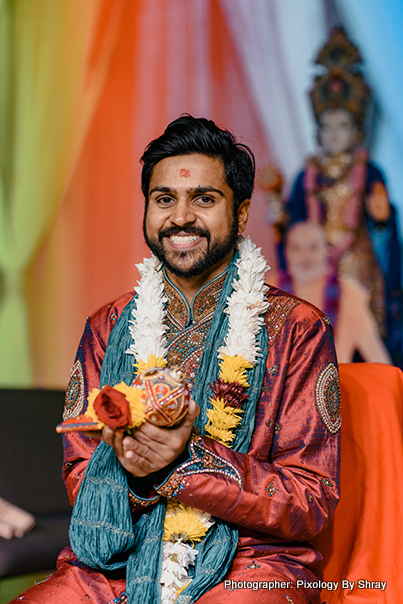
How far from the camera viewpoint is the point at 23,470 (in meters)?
3.63

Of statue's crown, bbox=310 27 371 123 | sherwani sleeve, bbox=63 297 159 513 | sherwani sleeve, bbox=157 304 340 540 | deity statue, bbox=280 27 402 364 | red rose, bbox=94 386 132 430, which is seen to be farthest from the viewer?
statue's crown, bbox=310 27 371 123

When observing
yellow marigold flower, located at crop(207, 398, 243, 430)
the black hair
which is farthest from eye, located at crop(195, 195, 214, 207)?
yellow marigold flower, located at crop(207, 398, 243, 430)

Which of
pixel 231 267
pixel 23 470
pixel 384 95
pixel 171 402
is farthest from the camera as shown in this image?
pixel 384 95

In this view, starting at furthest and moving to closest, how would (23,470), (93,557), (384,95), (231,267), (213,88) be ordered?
(213,88)
(384,95)
(23,470)
(231,267)
(93,557)

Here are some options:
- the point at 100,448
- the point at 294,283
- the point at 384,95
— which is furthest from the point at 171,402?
the point at 384,95

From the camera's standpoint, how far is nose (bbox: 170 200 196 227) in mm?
2166

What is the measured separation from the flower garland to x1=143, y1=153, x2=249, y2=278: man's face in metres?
0.11

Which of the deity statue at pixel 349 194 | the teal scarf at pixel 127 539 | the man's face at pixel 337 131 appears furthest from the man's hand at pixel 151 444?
the man's face at pixel 337 131

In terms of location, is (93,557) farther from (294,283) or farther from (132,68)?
(132,68)

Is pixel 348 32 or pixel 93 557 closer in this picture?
pixel 93 557

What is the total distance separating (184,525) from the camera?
73.8 inches

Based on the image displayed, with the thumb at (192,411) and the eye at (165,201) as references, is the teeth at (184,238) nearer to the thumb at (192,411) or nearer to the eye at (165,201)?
the eye at (165,201)

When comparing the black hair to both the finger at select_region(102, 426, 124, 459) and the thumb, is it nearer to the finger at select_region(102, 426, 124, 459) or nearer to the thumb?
the thumb

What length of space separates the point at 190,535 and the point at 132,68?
4.34 metres
